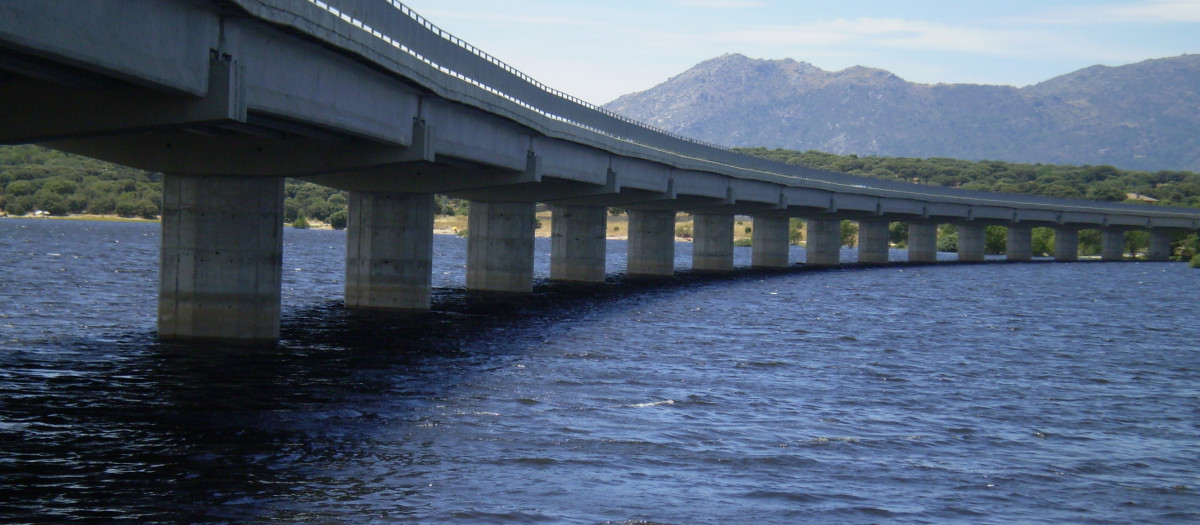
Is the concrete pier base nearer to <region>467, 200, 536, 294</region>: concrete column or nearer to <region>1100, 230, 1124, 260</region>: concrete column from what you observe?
<region>1100, 230, 1124, 260</region>: concrete column

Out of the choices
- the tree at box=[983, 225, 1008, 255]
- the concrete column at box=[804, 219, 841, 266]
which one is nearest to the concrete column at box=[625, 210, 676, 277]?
the concrete column at box=[804, 219, 841, 266]

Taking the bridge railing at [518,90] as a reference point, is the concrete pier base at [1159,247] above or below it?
below

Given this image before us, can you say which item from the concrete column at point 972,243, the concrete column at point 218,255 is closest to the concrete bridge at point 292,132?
the concrete column at point 218,255

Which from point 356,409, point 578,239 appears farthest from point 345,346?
point 578,239

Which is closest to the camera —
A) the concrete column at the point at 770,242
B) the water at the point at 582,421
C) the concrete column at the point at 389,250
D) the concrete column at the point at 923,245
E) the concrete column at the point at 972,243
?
the water at the point at 582,421

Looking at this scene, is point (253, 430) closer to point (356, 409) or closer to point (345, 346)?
point (356, 409)

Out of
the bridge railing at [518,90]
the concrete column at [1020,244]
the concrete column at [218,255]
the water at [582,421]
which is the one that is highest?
the bridge railing at [518,90]

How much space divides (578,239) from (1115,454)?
53.7 m

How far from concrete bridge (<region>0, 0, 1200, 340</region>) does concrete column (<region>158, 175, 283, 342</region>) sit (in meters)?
0.04

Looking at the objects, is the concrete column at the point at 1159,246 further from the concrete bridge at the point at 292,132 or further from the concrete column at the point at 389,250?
the concrete column at the point at 389,250

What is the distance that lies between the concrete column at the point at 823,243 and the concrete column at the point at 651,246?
37525mm

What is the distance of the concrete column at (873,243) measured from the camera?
131 meters

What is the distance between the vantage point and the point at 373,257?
48.3 m

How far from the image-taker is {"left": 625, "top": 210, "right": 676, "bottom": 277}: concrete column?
8738 cm
